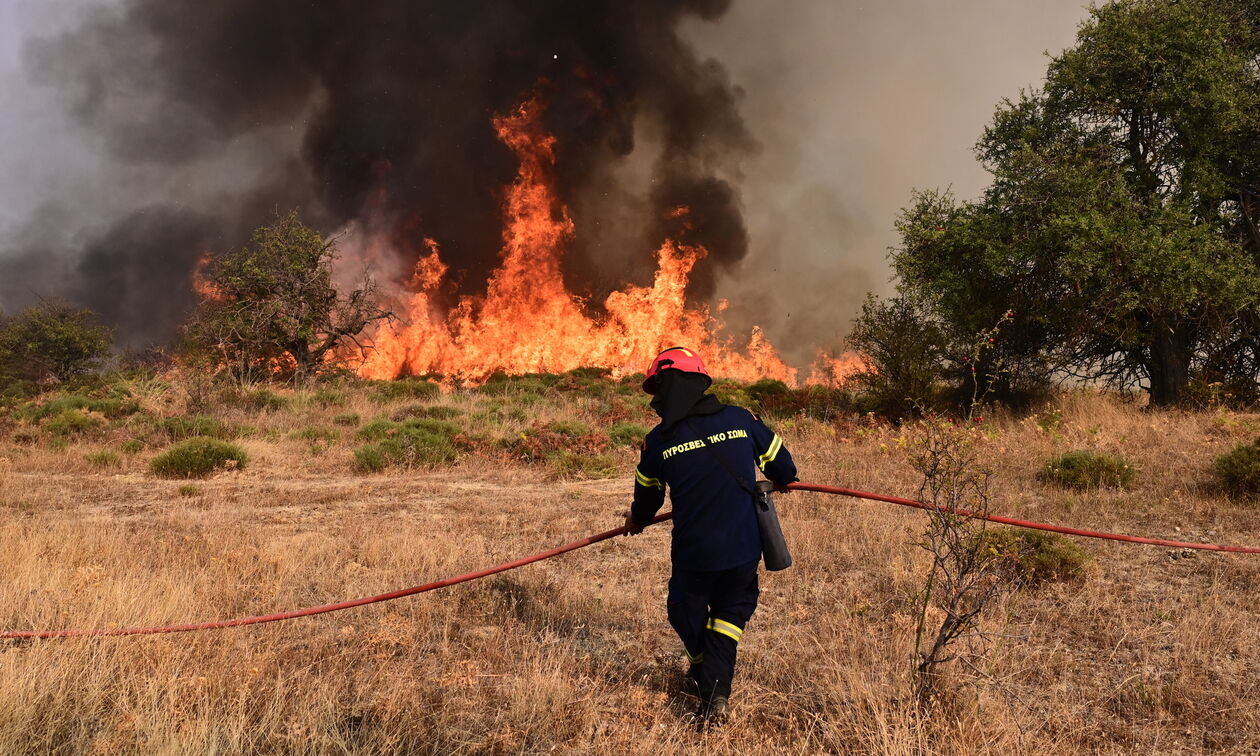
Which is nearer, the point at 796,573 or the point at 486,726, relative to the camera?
the point at 486,726

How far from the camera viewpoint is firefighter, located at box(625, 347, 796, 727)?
345cm

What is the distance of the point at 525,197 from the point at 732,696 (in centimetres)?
3836

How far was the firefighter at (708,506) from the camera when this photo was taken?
3.45 meters

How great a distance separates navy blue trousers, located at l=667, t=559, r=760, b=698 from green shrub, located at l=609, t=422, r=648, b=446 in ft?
31.6

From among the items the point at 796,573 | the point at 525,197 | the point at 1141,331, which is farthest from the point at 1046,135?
the point at 525,197

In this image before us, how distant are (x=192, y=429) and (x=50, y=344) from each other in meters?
27.8

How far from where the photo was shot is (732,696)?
3.75 m

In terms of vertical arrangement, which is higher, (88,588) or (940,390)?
(940,390)

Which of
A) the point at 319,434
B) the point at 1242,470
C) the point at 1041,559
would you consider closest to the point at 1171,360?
the point at 1242,470

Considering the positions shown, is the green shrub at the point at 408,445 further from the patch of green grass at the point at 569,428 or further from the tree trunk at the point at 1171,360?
the tree trunk at the point at 1171,360

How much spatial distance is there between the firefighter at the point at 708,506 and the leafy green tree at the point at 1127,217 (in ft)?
41.1

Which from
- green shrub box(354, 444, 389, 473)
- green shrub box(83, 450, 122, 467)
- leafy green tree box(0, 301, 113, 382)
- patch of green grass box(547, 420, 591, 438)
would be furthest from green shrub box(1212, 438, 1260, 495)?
leafy green tree box(0, 301, 113, 382)

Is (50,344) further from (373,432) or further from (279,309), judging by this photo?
(373,432)

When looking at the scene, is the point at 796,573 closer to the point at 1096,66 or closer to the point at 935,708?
the point at 935,708
